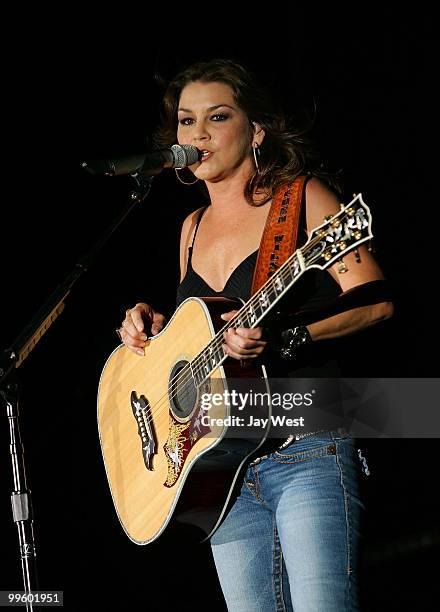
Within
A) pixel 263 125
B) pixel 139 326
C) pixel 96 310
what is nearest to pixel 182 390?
pixel 139 326

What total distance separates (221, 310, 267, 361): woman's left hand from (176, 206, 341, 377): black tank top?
0.09 m

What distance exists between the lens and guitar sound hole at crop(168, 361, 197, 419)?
2.07 meters

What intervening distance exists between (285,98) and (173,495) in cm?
121

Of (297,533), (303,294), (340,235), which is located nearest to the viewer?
(340,235)

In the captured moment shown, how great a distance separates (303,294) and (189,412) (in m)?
0.42

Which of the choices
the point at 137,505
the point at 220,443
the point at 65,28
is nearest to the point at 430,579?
the point at 137,505

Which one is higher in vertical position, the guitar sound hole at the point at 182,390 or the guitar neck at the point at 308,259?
the guitar neck at the point at 308,259

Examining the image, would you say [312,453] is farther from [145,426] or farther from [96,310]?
[96,310]

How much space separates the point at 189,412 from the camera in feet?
6.79

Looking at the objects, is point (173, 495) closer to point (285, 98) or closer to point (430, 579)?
point (285, 98)

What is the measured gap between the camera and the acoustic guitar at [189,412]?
1778 mm

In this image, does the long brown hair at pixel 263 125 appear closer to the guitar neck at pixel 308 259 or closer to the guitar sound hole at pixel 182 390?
the guitar neck at pixel 308 259

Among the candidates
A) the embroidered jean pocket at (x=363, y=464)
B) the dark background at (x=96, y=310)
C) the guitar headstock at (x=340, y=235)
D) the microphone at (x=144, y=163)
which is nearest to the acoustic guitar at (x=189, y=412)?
the guitar headstock at (x=340, y=235)

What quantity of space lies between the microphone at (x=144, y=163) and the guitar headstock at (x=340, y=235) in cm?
51
